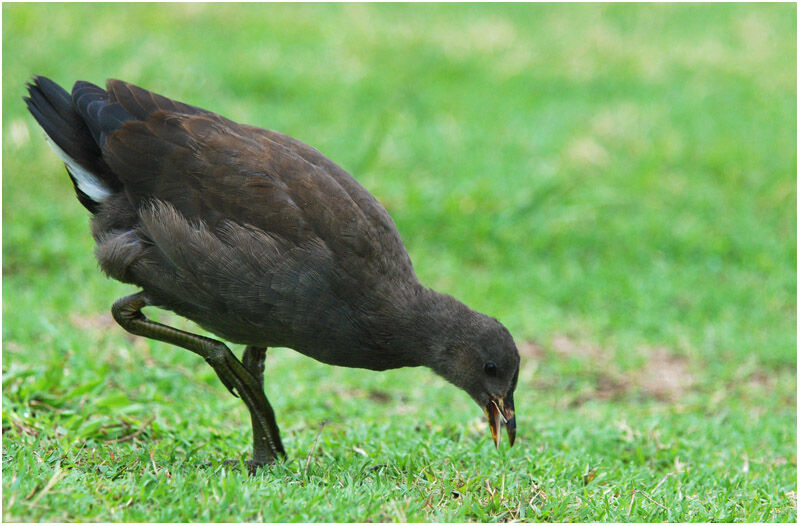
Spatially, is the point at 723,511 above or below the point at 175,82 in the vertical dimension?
below

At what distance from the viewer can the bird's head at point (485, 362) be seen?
4.08 metres

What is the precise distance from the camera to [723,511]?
153 inches

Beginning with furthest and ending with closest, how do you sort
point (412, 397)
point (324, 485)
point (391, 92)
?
point (391, 92) → point (412, 397) → point (324, 485)

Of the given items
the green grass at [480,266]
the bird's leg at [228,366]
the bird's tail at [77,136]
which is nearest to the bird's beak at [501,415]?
the green grass at [480,266]

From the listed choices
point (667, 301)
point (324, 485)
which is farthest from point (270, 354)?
point (667, 301)

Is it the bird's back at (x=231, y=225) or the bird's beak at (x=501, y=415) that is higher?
the bird's back at (x=231, y=225)

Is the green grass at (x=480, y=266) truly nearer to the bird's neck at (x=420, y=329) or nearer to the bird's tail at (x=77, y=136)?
the bird's neck at (x=420, y=329)

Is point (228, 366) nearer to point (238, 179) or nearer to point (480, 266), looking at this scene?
point (238, 179)

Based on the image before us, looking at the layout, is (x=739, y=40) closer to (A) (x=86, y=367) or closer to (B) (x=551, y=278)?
(B) (x=551, y=278)

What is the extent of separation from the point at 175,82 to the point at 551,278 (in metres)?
4.04

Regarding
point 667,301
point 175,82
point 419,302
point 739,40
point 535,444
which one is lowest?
point 535,444

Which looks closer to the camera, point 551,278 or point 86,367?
point 86,367

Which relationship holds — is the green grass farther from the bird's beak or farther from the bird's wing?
the bird's wing

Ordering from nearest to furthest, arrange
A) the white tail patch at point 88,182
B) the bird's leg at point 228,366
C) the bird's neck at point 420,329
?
the bird's neck at point 420,329 < the bird's leg at point 228,366 < the white tail patch at point 88,182
